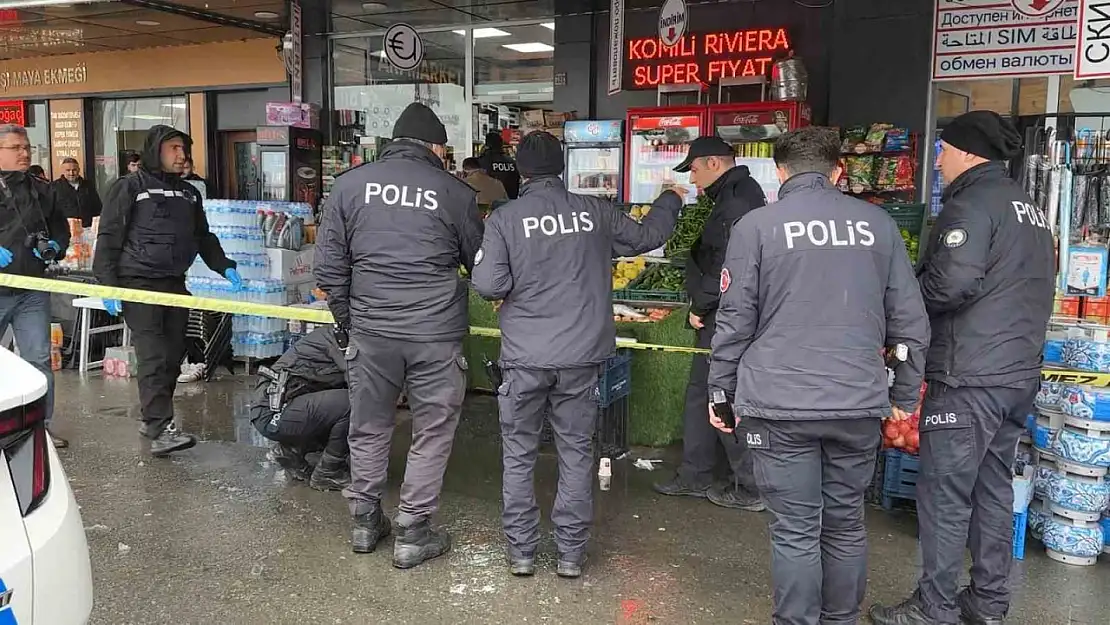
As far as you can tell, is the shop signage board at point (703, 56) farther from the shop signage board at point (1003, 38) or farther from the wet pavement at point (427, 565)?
the wet pavement at point (427, 565)

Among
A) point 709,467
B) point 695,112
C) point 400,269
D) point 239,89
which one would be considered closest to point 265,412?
point 400,269

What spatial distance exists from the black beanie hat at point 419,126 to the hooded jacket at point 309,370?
1.42 metres

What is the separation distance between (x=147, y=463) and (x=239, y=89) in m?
9.65

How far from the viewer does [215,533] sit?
14.9 feet

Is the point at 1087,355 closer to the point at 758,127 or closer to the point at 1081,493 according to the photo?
the point at 1081,493

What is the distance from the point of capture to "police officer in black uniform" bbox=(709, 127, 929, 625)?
9.71 ft

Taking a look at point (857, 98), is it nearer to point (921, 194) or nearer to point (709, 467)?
point (921, 194)

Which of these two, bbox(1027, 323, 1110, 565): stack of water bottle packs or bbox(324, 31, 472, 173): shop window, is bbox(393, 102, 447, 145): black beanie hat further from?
bbox(324, 31, 472, 173): shop window

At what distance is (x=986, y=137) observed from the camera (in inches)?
136

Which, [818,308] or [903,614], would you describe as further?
[903,614]

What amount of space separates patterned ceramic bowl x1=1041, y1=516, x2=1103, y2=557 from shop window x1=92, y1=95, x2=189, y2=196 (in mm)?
14228

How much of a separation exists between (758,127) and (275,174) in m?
6.12

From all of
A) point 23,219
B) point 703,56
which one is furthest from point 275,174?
point 23,219

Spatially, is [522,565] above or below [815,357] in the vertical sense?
below
